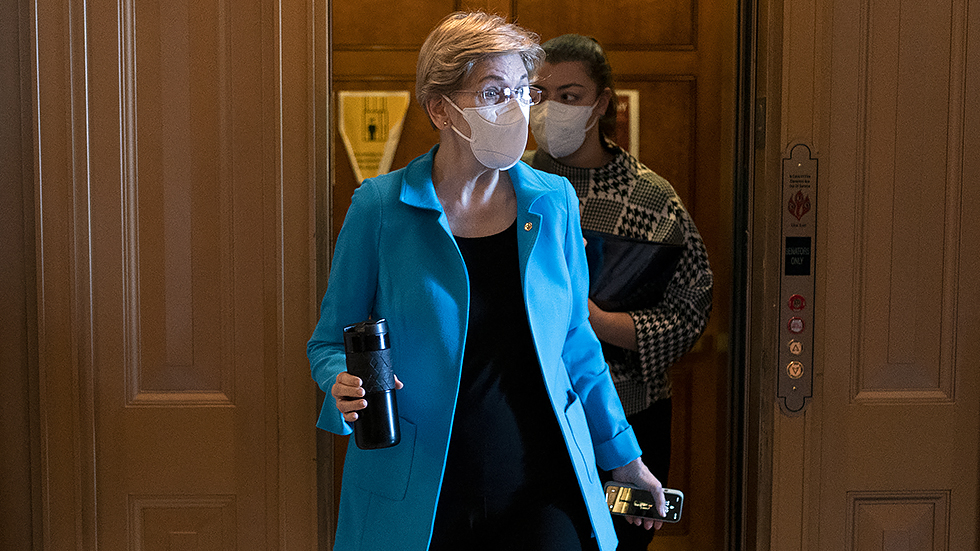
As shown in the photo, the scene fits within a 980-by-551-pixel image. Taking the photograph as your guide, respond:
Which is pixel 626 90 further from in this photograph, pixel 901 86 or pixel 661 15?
pixel 901 86

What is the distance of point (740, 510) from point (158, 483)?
152cm

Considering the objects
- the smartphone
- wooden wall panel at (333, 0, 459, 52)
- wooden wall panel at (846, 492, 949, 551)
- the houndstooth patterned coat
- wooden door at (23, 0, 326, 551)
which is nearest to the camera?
the smartphone

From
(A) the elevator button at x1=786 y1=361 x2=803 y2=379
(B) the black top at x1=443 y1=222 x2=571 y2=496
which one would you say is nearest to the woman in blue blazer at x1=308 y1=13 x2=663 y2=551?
(B) the black top at x1=443 y1=222 x2=571 y2=496

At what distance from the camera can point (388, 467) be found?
57.8 inches

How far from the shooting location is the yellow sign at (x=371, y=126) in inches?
113

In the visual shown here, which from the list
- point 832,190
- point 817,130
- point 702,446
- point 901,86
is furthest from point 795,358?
point 702,446

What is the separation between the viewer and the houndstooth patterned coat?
2.28 m

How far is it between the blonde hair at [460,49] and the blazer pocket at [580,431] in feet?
2.02

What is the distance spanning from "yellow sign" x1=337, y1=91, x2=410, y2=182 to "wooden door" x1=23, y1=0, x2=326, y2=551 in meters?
0.85

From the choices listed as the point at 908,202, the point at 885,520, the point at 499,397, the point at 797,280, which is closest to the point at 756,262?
the point at 797,280

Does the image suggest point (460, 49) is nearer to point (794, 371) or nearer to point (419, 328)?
point (419, 328)

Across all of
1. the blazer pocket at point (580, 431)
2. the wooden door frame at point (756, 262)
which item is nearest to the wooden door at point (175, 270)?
the blazer pocket at point (580, 431)

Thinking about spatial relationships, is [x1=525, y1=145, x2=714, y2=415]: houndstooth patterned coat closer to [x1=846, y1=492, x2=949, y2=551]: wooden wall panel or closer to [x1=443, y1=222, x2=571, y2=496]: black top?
[x1=846, y1=492, x2=949, y2=551]: wooden wall panel

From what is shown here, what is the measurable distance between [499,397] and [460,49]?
623mm
